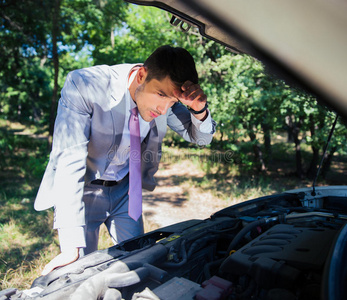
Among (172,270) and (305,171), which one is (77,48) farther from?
(172,270)

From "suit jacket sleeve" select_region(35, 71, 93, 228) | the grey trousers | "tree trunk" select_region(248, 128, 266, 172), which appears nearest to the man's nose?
"suit jacket sleeve" select_region(35, 71, 93, 228)

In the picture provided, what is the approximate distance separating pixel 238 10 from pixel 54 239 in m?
3.82

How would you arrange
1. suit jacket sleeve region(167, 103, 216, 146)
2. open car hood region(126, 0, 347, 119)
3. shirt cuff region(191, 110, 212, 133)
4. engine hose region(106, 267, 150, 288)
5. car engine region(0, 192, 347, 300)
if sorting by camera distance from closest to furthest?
open car hood region(126, 0, 347, 119) < car engine region(0, 192, 347, 300) < engine hose region(106, 267, 150, 288) < shirt cuff region(191, 110, 212, 133) < suit jacket sleeve region(167, 103, 216, 146)

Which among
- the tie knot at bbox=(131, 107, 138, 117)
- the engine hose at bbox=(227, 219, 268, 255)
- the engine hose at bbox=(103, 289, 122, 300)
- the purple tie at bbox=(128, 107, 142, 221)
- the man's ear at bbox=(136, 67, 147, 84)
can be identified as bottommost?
the engine hose at bbox=(103, 289, 122, 300)

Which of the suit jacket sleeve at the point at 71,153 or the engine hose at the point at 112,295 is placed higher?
the suit jacket sleeve at the point at 71,153

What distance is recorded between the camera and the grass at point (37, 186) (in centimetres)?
324

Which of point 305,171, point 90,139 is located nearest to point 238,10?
point 90,139

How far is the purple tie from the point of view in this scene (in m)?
1.91

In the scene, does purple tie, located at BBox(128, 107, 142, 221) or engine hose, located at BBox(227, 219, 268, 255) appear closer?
engine hose, located at BBox(227, 219, 268, 255)

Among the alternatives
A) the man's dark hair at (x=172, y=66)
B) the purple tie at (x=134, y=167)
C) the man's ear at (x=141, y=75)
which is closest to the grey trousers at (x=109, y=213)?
the purple tie at (x=134, y=167)

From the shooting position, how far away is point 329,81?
69 cm

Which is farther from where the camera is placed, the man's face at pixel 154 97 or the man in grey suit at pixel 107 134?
the man's face at pixel 154 97

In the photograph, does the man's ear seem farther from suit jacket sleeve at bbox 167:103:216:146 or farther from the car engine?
the car engine

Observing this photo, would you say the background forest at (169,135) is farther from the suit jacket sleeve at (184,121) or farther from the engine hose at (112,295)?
the engine hose at (112,295)
